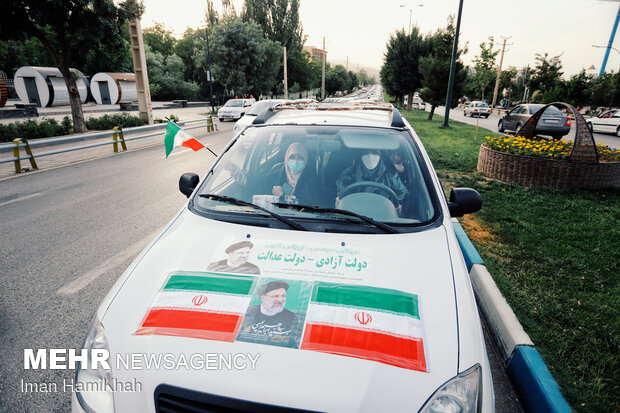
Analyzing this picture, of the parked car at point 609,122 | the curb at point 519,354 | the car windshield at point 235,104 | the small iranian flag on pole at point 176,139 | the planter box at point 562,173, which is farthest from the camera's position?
the car windshield at point 235,104

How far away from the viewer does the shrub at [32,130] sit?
1357 centimetres

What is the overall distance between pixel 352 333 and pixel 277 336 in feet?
1.04

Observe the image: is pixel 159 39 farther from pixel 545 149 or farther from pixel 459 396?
pixel 459 396

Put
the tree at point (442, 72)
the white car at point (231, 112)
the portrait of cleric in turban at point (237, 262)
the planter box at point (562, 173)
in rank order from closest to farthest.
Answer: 1. the portrait of cleric in turban at point (237, 262)
2. the planter box at point (562, 173)
3. the tree at point (442, 72)
4. the white car at point (231, 112)

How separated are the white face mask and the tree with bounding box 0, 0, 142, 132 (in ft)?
53.2

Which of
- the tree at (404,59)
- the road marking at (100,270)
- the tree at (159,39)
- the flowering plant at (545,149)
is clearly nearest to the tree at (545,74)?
the tree at (404,59)

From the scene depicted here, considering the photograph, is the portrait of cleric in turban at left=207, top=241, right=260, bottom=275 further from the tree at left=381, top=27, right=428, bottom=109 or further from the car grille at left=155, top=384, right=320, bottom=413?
the tree at left=381, top=27, right=428, bottom=109

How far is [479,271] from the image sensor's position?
11.8 feet

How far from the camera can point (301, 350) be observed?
4.63 feet

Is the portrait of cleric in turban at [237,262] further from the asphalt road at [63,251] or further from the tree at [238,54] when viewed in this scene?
the tree at [238,54]

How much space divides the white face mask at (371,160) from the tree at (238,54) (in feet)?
115

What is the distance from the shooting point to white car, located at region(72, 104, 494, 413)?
52.4 inches

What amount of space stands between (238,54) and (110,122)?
1918 cm

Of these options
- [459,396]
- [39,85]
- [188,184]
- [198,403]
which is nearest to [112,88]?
[39,85]
